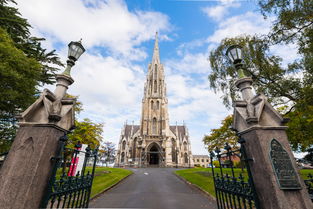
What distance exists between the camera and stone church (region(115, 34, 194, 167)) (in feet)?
115

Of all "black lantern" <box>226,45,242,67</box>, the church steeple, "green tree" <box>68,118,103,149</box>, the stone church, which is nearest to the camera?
"black lantern" <box>226,45,242,67</box>

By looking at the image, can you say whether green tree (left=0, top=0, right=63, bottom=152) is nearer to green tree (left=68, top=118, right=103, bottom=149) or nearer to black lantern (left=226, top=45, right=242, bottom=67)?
green tree (left=68, top=118, right=103, bottom=149)

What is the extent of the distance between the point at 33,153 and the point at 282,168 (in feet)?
14.5

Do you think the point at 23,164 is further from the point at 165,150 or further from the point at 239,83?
the point at 165,150

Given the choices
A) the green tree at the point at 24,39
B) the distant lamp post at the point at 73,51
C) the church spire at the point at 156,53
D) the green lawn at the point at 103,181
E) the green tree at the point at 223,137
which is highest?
the church spire at the point at 156,53

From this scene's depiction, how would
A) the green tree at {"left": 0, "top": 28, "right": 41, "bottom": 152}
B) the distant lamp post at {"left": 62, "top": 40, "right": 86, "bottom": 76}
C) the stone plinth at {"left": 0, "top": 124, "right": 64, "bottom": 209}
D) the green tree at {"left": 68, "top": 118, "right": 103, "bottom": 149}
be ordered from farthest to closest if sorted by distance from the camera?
the green tree at {"left": 68, "top": 118, "right": 103, "bottom": 149} → the green tree at {"left": 0, "top": 28, "right": 41, "bottom": 152} → the distant lamp post at {"left": 62, "top": 40, "right": 86, "bottom": 76} → the stone plinth at {"left": 0, "top": 124, "right": 64, "bottom": 209}

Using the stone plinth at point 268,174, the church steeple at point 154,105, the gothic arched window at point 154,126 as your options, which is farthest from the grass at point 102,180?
the gothic arched window at point 154,126

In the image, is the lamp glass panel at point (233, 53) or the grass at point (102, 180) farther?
the grass at point (102, 180)

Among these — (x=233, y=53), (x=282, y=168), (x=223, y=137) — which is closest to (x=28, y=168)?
(x=282, y=168)

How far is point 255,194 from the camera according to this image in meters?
2.64

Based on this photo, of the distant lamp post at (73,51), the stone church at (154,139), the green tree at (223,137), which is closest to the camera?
the distant lamp post at (73,51)

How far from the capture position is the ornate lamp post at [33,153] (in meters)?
2.28

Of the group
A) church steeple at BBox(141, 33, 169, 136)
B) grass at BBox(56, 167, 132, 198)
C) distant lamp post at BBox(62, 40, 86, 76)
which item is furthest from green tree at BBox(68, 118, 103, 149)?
church steeple at BBox(141, 33, 169, 136)

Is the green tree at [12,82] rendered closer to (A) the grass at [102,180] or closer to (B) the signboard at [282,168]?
(A) the grass at [102,180]
